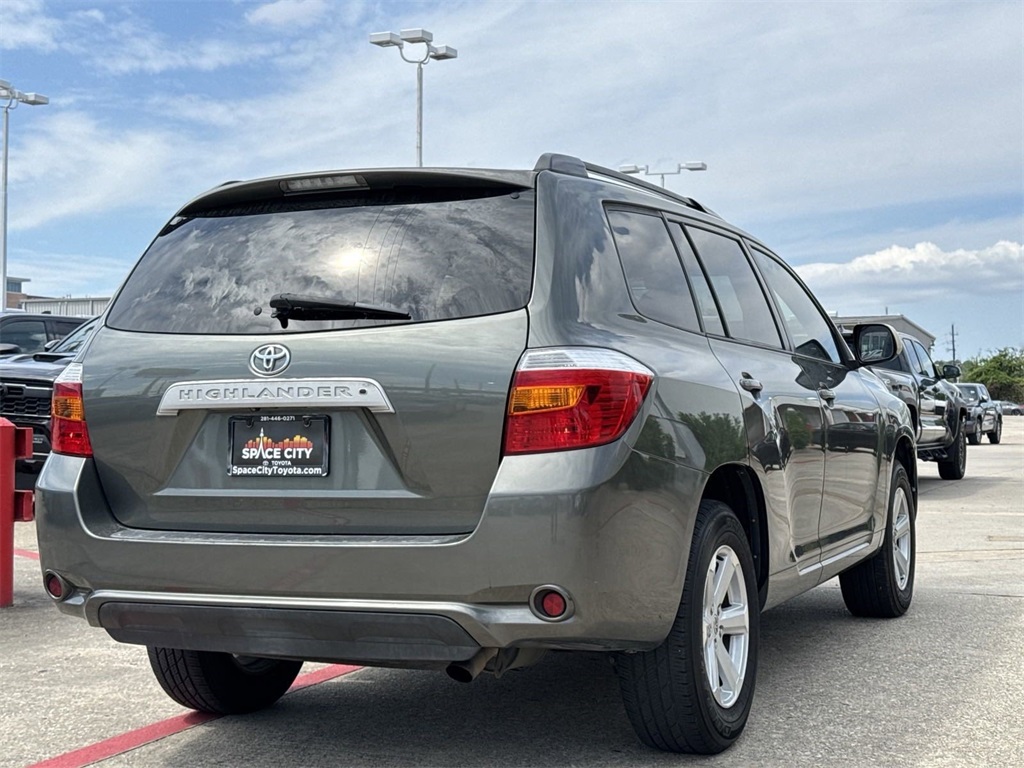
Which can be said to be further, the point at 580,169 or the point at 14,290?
the point at 14,290

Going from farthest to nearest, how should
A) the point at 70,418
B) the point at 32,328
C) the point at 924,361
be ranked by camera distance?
the point at 924,361, the point at 32,328, the point at 70,418

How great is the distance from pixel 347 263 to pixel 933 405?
13.3m

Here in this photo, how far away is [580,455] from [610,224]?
96 centimetres

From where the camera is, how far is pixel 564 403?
360 cm

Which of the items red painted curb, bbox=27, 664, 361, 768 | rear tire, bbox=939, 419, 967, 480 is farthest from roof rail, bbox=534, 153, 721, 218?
rear tire, bbox=939, 419, 967, 480

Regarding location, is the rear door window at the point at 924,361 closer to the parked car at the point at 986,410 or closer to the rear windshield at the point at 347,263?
the parked car at the point at 986,410

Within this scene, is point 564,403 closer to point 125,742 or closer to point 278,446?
point 278,446

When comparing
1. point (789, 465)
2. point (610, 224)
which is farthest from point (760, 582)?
point (610, 224)

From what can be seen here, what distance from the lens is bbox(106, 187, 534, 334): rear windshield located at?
3.83 meters

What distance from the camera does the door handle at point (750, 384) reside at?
4.63 m

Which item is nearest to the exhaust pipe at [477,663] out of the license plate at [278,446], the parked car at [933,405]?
the license plate at [278,446]

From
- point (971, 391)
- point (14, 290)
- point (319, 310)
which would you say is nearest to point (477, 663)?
point (319, 310)

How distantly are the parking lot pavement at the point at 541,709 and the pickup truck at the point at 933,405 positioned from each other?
818 cm

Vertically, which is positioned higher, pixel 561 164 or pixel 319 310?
pixel 561 164
